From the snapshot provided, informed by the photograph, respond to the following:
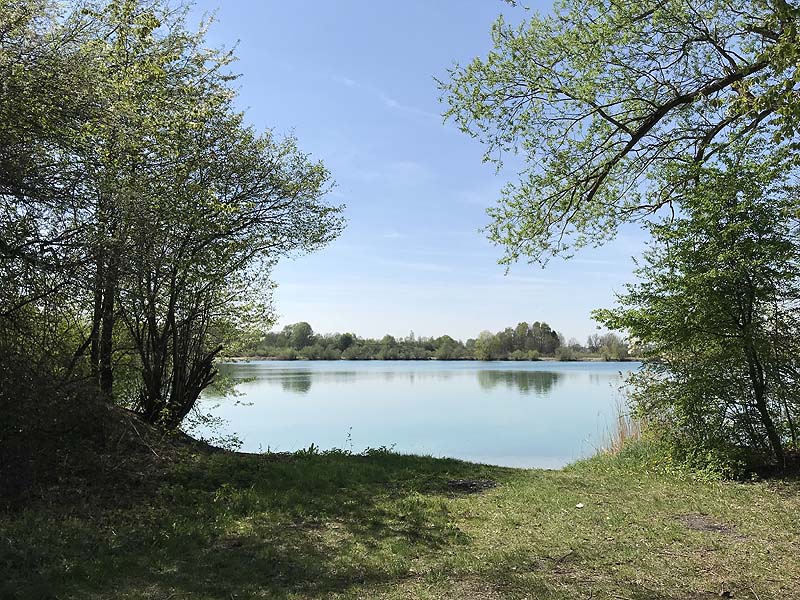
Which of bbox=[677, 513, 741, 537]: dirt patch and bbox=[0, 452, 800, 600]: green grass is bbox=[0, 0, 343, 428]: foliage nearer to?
bbox=[0, 452, 800, 600]: green grass

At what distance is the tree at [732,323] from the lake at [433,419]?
2549 millimetres

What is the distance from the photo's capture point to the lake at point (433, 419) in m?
15.6

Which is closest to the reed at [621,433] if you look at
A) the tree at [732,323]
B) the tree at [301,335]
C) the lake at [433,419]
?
the lake at [433,419]

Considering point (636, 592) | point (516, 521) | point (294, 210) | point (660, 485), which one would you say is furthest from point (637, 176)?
point (636, 592)

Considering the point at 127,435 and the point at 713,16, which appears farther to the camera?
the point at 713,16

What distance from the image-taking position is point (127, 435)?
7793mm

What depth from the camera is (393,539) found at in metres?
5.59

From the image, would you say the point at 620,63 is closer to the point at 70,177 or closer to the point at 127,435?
the point at 70,177

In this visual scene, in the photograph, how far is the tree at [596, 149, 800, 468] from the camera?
850 cm

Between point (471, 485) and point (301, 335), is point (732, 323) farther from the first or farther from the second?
point (301, 335)

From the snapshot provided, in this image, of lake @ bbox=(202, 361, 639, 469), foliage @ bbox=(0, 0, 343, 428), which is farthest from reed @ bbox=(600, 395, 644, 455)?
foliage @ bbox=(0, 0, 343, 428)

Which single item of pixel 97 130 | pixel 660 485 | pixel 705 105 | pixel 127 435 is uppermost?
pixel 705 105

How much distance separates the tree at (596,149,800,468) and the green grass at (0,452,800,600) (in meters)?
1.12

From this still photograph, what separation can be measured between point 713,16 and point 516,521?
25.8ft
